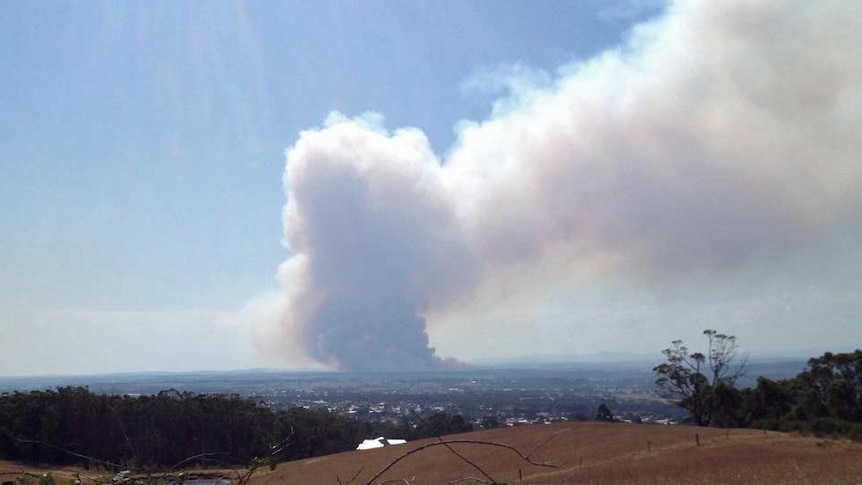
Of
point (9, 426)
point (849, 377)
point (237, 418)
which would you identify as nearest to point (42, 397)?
point (9, 426)

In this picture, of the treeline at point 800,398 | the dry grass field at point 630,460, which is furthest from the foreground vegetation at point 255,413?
the dry grass field at point 630,460

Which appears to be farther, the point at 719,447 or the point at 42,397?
the point at 42,397

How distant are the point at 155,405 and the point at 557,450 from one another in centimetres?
3088

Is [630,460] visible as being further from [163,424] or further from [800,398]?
[163,424]

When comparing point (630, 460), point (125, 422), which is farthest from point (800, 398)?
point (125, 422)

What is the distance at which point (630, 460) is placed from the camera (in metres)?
34.1

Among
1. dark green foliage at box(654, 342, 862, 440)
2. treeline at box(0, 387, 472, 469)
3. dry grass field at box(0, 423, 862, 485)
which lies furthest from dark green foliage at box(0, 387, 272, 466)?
dark green foliage at box(654, 342, 862, 440)

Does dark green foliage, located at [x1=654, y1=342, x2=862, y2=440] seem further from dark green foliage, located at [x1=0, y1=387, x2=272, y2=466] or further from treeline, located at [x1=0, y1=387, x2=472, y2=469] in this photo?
dark green foliage, located at [x1=0, y1=387, x2=272, y2=466]

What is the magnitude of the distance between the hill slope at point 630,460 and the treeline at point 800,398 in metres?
7.92

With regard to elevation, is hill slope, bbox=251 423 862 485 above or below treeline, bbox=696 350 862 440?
below

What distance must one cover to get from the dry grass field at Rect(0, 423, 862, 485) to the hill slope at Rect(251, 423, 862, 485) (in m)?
0.05

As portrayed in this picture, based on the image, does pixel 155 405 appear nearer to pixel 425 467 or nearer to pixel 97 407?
pixel 97 407

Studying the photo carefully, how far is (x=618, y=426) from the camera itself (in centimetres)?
4847

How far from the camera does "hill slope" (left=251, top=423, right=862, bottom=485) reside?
2578 cm
